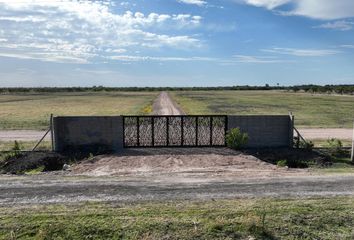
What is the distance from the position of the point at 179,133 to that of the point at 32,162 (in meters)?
7.37

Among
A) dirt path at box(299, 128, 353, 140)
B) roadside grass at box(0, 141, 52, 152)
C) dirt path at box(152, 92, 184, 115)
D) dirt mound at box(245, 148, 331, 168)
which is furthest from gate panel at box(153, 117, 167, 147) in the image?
dirt path at box(152, 92, 184, 115)

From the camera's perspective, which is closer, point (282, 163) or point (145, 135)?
point (282, 163)

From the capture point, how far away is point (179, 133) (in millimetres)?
21109

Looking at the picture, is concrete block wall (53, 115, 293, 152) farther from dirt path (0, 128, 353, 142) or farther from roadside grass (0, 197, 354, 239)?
roadside grass (0, 197, 354, 239)

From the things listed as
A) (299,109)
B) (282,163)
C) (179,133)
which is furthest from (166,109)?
(282,163)

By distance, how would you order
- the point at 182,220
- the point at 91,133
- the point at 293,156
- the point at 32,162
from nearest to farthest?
the point at 182,220 → the point at 32,162 → the point at 293,156 → the point at 91,133

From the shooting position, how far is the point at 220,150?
1984 centimetres

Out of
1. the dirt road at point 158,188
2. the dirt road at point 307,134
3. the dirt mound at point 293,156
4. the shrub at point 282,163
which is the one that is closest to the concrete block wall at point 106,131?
the dirt mound at point 293,156

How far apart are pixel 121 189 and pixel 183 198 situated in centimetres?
205

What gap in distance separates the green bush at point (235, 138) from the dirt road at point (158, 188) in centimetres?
642

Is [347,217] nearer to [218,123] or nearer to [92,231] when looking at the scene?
[92,231]

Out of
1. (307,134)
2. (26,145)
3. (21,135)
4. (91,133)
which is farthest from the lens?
(307,134)

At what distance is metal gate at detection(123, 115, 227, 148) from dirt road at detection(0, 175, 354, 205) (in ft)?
21.4

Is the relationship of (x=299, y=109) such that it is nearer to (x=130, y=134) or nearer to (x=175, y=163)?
(x=130, y=134)
